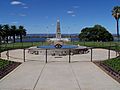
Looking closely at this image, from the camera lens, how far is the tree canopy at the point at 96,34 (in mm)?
72438

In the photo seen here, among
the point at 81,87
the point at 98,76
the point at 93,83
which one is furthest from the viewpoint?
the point at 98,76

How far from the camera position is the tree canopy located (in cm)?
7244

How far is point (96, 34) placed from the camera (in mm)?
72500

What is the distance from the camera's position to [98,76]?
11305 millimetres

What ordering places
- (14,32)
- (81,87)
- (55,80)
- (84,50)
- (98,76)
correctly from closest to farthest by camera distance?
(81,87), (55,80), (98,76), (84,50), (14,32)

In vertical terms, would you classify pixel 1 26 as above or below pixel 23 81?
above

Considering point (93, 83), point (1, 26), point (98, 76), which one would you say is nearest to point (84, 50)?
point (98, 76)

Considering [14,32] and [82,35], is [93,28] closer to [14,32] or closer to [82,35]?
[82,35]

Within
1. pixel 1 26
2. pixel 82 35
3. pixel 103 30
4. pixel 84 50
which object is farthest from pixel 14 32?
pixel 84 50

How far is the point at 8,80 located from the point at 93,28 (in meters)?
66.2

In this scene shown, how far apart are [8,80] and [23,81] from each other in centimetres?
66

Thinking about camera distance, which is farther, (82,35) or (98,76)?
(82,35)

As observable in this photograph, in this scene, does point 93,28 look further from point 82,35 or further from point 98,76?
point 98,76

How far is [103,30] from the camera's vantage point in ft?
240
